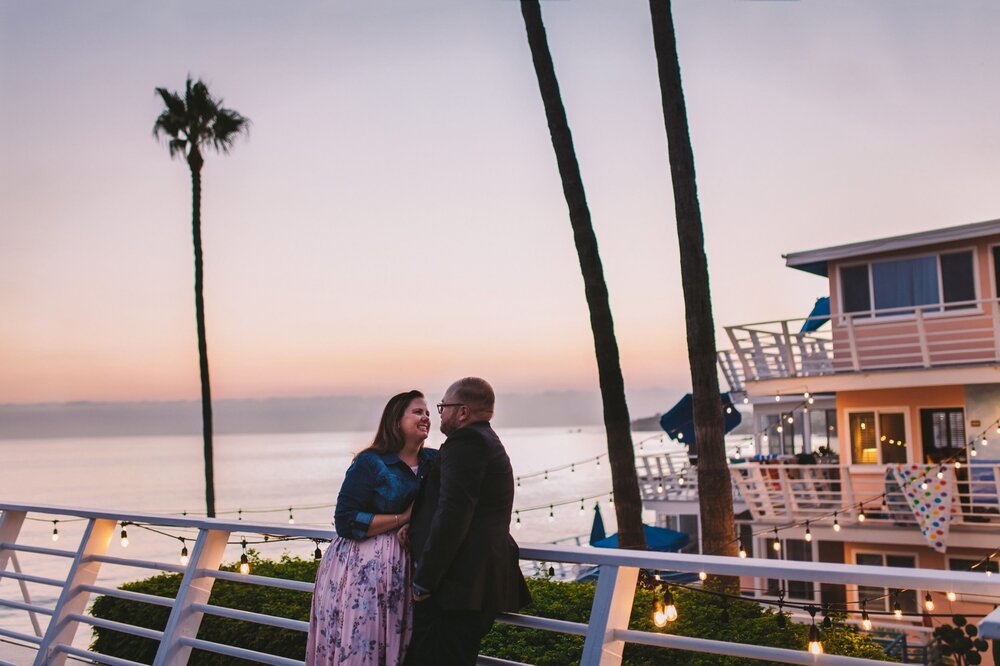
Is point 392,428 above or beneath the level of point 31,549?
above

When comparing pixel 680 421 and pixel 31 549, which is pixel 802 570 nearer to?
pixel 31 549

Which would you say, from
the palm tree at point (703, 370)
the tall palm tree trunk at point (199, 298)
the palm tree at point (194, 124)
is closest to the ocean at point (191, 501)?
the tall palm tree trunk at point (199, 298)

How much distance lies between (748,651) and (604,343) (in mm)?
8254

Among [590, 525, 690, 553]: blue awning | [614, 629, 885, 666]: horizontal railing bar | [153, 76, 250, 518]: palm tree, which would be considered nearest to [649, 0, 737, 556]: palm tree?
[614, 629, 885, 666]: horizontal railing bar

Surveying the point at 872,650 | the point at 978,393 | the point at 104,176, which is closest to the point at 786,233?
the point at 978,393

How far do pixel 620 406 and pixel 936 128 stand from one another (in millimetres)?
22254

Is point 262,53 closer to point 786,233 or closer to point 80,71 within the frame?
point 80,71

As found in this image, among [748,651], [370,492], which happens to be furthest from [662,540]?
[748,651]

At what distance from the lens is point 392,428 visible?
4.15 meters

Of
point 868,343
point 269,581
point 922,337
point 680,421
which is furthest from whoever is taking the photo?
point 680,421

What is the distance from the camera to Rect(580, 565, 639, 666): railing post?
11.7ft

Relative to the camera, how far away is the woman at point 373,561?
12.7 feet

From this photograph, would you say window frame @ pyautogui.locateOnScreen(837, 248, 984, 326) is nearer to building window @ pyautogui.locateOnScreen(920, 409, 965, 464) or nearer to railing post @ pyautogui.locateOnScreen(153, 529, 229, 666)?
building window @ pyautogui.locateOnScreen(920, 409, 965, 464)

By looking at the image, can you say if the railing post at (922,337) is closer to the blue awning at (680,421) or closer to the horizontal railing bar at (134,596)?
the blue awning at (680,421)
